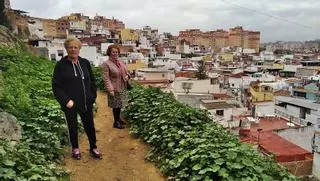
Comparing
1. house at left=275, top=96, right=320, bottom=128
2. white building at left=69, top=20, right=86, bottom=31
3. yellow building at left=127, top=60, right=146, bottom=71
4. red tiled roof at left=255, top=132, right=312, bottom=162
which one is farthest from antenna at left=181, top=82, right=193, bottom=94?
white building at left=69, top=20, right=86, bottom=31

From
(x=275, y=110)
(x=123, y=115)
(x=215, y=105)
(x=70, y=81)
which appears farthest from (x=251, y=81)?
(x=70, y=81)

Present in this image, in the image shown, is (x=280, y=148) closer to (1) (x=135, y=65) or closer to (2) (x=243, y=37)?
(1) (x=135, y=65)

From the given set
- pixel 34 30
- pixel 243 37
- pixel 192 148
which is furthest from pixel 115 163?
pixel 243 37

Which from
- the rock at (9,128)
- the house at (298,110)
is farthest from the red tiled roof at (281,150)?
the house at (298,110)

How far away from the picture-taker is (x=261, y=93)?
3994 centimetres

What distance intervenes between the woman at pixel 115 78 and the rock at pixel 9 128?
1.75 m

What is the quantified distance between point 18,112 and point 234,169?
3.65 metres

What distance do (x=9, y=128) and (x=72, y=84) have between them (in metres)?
1.04

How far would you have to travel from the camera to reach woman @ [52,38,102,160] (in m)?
4.85

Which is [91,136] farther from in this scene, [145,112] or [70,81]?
[145,112]

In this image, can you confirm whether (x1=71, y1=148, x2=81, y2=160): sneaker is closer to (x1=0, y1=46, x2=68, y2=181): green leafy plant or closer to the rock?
(x1=0, y1=46, x2=68, y2=181): green leafy plant

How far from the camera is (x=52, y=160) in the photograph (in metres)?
4.99

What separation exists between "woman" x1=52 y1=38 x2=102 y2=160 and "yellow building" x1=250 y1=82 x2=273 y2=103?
34661 mm

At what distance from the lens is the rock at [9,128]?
4.81 m
